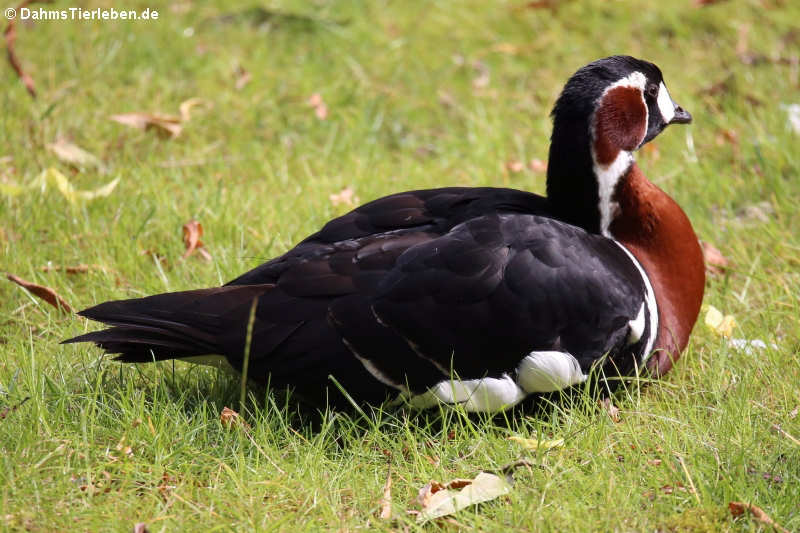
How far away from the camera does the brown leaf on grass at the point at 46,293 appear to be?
3102mm

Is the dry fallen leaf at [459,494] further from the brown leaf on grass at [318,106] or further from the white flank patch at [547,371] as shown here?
the brown leaf on grass at [318,106]

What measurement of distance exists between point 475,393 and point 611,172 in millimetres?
792

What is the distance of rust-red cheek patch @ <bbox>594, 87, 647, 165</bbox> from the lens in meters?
2.82

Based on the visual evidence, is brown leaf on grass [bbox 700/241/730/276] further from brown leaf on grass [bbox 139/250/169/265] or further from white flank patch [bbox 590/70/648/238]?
brown leaf on grass [bbox 139/250/169/265]

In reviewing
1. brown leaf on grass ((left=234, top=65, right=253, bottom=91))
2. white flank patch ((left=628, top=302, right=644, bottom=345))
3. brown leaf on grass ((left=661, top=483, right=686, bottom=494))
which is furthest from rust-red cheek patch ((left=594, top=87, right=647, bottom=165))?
brown leaf on grass ((left=234, top=65, right=253, bottom=91))

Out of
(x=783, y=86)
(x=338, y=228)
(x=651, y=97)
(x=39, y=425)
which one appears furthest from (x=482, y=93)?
(x=39, y=425)

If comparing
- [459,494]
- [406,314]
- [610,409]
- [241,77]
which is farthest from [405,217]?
[241,77]

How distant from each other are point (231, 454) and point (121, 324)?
440 mm

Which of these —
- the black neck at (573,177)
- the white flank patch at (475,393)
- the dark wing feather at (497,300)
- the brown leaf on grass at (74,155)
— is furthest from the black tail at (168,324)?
the brown leaf on grass at (74,155)

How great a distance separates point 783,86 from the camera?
15.4 ft

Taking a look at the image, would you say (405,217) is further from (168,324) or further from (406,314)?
(168,324)

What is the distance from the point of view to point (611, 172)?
2867mm

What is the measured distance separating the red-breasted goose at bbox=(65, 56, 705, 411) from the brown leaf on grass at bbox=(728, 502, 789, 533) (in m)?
0.57

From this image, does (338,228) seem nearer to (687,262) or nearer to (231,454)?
(231,454)
